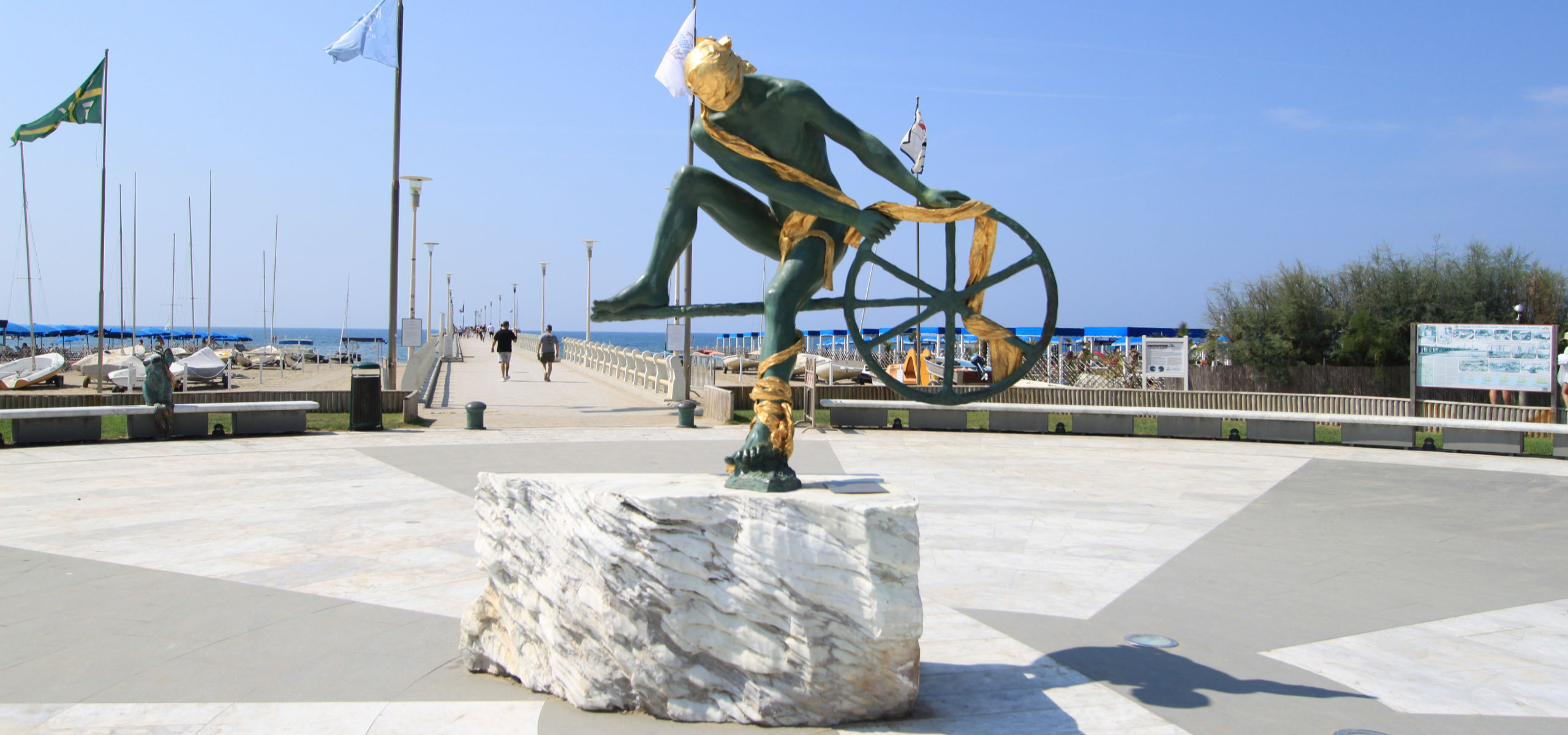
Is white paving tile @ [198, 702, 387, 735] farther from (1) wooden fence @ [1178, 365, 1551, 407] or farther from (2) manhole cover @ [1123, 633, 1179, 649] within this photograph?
(1) wooden fence @ [1178, 365, 1551, 407]

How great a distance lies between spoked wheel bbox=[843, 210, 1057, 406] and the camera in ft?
15.5

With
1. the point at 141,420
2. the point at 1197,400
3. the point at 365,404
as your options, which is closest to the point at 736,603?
the point at 365,404

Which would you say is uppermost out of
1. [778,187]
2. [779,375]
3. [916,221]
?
[778,187]

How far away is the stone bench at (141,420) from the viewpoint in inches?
525

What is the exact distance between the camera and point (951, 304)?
15.8ft

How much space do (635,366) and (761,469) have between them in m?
22.8

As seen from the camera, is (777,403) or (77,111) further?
(77,111)

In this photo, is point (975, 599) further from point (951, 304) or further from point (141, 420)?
point (141, 420)

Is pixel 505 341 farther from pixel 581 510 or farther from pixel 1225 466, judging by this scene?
pixel 581 510

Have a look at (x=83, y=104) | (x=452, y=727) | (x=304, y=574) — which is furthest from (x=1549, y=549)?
(x=83, y=104)

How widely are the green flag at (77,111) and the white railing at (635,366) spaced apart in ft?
42.3

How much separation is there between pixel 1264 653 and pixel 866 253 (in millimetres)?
3047

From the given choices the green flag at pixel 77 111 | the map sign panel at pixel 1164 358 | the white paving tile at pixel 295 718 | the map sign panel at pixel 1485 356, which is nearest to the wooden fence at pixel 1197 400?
the map sign panel at pixel 1485 356

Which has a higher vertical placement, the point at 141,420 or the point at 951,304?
the point at 951,304
